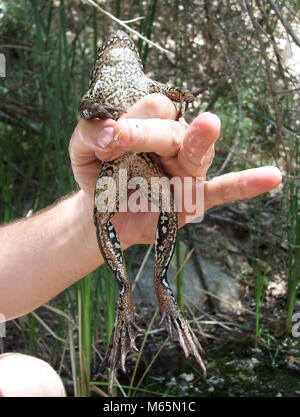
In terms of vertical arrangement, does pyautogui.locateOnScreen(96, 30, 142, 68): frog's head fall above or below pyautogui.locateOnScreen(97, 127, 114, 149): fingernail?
above

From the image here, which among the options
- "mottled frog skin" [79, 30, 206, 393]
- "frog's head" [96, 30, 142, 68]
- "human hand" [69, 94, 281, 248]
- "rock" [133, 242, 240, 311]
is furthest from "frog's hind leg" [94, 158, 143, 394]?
"rock" [133, 242, 240, 311]

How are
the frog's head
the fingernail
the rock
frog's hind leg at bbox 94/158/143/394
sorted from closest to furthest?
the fingernail < frog's hind leg at bbox 94/158/143/394 < the frog's head < the rock

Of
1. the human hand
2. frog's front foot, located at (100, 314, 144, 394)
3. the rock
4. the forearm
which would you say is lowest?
the rock

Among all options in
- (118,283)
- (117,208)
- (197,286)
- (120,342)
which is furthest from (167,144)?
(197,286)

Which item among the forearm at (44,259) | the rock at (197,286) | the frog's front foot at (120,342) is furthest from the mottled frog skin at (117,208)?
the rock at (197,286)

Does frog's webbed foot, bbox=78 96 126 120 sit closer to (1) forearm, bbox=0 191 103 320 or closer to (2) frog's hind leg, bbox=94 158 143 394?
(2) frog's hind leg, bbox=94 158 143 394

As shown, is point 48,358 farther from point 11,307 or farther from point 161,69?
point 161,69

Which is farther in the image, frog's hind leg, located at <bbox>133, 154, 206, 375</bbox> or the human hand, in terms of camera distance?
frog's hind leg, located at <bbox>133, 154, 206, 375</bbox>
